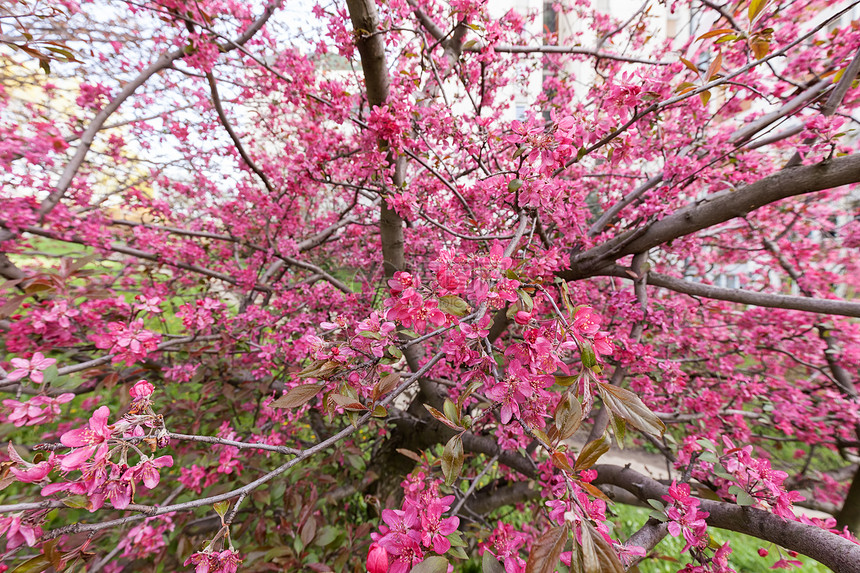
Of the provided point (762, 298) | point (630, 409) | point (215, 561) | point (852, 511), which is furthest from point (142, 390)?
point (852, 511)

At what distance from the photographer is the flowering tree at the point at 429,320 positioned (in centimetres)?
91

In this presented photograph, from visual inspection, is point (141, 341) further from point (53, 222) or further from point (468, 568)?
point (468, 568)

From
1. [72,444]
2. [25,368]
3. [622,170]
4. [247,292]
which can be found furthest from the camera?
[622,170]

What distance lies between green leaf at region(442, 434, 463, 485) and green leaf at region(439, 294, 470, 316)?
34 centimetres

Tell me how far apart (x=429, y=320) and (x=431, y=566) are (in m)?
0.63

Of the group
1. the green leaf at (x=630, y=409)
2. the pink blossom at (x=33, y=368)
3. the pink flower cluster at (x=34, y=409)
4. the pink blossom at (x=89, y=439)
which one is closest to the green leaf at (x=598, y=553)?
the green leaf at (x=630, y=409)

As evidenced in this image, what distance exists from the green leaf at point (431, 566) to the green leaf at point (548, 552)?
208mm

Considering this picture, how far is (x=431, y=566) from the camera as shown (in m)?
0.78

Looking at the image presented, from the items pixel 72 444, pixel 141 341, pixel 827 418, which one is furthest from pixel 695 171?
pixel 141 341

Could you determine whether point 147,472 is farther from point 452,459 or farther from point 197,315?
point 197,315

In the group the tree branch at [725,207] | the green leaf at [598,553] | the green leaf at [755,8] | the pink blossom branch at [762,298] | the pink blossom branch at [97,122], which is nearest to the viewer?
the green leaf at [598,553]

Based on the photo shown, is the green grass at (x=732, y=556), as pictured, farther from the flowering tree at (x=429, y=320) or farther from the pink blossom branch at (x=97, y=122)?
the pink blossom branch at (x=97, y=122)

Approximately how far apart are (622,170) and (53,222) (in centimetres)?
564

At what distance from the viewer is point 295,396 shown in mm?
906
